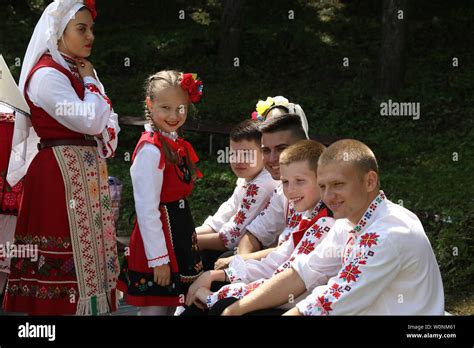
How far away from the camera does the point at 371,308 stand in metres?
3.22

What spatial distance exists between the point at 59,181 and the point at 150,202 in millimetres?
518

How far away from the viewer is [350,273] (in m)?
3.19

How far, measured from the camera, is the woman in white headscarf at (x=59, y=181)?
4.36m

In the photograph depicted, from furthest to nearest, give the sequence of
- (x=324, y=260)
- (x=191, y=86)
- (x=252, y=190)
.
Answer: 1. (x=252, y=190)
2. (x=191, y=86)
3. (x=324, y=260)

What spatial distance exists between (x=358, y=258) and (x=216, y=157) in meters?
6.88

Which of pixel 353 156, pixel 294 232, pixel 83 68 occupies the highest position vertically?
pixel 83 68

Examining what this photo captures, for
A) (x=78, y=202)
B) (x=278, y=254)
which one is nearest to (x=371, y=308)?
(x=278, y=254)

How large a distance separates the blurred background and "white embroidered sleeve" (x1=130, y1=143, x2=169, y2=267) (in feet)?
11.3

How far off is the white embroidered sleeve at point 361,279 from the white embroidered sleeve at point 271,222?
121 cm

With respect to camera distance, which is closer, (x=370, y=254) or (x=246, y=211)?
(x=370, y=254)

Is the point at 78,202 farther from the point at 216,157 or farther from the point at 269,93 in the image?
the point at 269,93

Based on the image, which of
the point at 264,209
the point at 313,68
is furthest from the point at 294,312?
the point at 313,68

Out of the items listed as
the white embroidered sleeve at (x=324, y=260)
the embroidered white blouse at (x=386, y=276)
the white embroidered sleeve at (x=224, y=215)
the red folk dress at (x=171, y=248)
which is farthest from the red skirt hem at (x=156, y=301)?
the embroidered white blouse at (x=386, y=276)

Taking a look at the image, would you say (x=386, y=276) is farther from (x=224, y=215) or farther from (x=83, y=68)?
(x=83, y=68)
